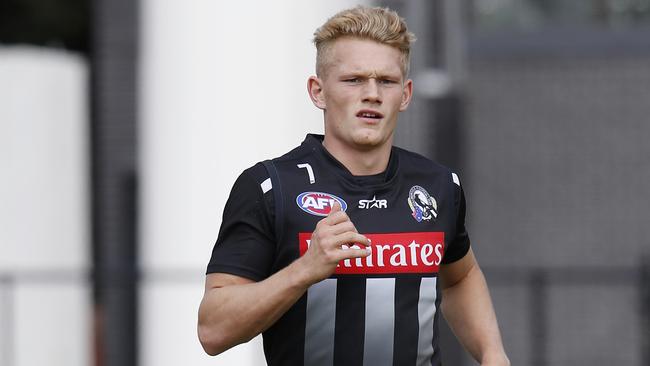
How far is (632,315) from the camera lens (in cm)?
1230

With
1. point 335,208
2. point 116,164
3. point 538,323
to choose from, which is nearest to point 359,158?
point 335,208

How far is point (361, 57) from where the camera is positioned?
347 centimetres

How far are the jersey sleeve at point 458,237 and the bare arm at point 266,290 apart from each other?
1.97ft

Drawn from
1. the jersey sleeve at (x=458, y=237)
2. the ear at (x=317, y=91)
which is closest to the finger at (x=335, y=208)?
the ear at (x=317, y=91)

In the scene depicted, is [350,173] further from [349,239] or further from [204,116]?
[204,116]

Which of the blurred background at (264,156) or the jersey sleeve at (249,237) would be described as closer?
the jersey sleeve at (249,237)

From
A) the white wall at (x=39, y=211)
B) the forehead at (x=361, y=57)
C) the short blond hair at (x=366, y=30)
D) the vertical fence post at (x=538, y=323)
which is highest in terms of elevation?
the short blond hair at (x=366, y=30)

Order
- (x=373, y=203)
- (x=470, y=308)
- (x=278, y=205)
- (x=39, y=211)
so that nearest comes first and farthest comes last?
(x=278, y=205)
(x=373, y=203)
(x=470, y=308)
(x=39, y=211)

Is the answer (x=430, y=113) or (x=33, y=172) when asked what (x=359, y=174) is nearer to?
(x=33, y=172)

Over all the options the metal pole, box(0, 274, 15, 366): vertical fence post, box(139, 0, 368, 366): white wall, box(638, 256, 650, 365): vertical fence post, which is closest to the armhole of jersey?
box(139, 0, 368, 366): white wall

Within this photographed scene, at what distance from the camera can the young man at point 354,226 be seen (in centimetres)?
340

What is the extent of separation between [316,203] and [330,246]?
0.31m

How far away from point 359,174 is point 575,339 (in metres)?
9.25

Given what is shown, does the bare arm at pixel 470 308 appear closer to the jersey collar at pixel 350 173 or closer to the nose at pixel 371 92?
the jersey collar at pixel 350 173
